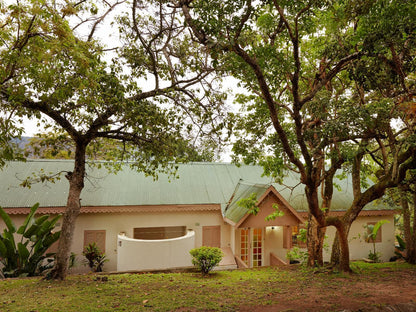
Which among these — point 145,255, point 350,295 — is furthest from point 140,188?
point 350,295

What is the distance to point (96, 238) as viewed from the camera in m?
13.3

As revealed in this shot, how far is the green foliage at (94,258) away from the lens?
40.5 ft

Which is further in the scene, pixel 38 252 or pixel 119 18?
pixel 38 252

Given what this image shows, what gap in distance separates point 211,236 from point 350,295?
8819 millimetres

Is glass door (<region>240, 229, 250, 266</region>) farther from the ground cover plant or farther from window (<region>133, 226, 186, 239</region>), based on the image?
the ground cover plant

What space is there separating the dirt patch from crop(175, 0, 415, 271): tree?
139 cm

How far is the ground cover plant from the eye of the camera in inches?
226

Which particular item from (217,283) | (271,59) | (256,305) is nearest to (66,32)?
(271,59)

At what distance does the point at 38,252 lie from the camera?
1012 cm

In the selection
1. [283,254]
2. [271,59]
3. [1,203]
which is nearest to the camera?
[271,59]

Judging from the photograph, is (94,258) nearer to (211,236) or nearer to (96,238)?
(96,238)

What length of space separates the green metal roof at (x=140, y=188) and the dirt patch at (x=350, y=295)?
5.21m

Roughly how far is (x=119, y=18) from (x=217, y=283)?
8.50 meters

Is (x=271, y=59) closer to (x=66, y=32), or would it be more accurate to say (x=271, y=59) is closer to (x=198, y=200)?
(x=66, y=32)
